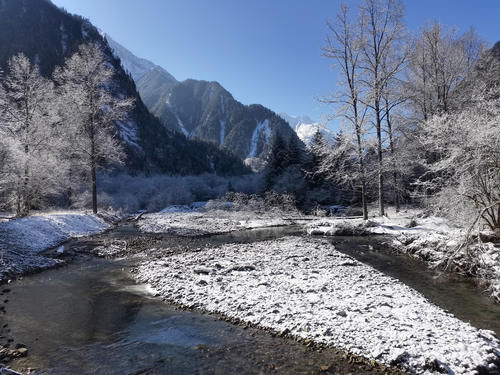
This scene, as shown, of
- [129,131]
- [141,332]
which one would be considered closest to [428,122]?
[141,332]

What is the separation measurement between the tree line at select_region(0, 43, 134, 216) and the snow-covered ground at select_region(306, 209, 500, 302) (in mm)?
15927

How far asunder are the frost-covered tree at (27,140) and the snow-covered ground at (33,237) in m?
2.64

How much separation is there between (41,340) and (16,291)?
3.00 meters

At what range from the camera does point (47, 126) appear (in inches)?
722

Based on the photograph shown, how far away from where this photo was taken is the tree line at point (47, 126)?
15.1 metres

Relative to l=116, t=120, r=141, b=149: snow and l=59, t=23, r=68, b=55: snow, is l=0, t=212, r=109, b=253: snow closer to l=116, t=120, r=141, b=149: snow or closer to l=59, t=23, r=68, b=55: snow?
l=116, t=120, r=141, b=149: snow

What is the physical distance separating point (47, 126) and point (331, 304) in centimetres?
2094

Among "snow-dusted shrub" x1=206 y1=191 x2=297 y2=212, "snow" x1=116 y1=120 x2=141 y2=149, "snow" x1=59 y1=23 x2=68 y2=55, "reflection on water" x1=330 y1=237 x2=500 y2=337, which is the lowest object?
"reflection on water" x1=330 y1=237 x2=500 y2=337

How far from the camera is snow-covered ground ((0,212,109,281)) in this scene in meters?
8.29

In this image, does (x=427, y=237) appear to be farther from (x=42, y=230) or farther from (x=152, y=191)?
(x=152, y=191)

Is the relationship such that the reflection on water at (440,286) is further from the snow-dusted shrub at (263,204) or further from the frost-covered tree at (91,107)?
the frost-covered tree at (91,107)

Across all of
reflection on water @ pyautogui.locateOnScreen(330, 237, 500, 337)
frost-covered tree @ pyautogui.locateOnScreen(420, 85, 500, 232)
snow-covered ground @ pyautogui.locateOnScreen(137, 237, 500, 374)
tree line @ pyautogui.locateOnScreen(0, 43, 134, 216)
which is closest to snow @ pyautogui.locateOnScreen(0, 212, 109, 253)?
tree line @ pyautogui.locateOnScreen(0, 43, 134, 216)

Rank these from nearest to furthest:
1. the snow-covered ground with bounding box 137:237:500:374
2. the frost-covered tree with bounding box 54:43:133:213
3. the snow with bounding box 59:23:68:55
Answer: the snow-covered ground with bounding box 137:237:500:374 → the frost-covered tree with bounding box 54:43:133:213 → the snow with bounding box 59:23:68:55

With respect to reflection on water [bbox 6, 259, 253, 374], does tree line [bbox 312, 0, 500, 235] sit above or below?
above
